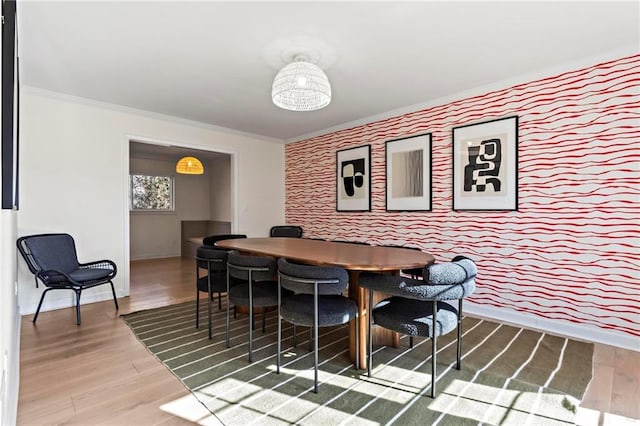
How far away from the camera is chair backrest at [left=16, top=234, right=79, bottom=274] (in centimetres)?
316

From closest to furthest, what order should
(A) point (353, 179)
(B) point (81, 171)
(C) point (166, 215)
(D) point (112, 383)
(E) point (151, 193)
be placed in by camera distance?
(D) point (112, 383) → (B) point (81, 171) → (A) point (353, 179) → (E) point (151, 193) → (C) point (166, 215)

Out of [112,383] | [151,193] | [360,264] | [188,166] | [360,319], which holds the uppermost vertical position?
[188,166]

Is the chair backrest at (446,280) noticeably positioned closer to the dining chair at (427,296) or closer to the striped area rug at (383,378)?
the dining chair at (427,296)

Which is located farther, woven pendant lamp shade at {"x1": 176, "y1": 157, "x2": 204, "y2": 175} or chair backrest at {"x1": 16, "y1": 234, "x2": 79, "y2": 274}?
woven pendant lamp shade at {"x1": 176, "y1": 157, "x2": 204, "y2": 175}

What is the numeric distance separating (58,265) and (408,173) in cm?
417

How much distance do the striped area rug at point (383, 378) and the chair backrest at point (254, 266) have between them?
64cm

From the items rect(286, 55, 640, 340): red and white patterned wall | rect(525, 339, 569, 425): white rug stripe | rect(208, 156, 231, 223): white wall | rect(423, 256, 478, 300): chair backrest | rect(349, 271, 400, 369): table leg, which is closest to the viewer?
rect(525, 339, 569, 425): white rug stripe

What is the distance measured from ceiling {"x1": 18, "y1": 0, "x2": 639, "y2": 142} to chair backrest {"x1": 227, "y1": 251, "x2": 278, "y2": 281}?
1.70 m

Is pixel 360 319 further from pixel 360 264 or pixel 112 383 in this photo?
pixel 112 383

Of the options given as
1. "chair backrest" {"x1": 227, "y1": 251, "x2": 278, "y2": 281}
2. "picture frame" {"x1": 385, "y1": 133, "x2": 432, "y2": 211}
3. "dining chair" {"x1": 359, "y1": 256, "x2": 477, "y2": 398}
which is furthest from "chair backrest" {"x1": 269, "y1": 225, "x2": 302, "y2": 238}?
"dining chair" {"x1": 359, "y1": 256, "x2": 477, "y2": 398}

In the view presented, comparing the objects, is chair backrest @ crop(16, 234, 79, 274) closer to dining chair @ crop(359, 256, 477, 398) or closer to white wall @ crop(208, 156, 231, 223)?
dining chair @ crop(359, 256, 477, 398)

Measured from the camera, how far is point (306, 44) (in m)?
2.53

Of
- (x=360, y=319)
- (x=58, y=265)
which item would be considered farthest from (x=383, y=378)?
(x=58, y=265)

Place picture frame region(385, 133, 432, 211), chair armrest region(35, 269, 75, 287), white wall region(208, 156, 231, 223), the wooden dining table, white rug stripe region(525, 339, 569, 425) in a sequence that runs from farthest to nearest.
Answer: white wall region(208, 156, 231, 223) → picture frame region(385, 133, 432, 211) → chair armrest region(35, 269, 75, 287) → the wooden dining table → white rug stripe region(525, 339, 569, 425)
